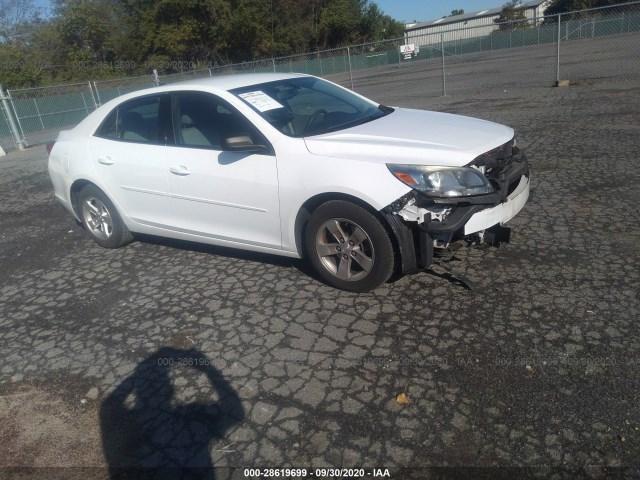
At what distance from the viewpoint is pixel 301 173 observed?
3914 millimetres

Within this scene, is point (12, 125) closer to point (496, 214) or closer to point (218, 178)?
point (218, 178)

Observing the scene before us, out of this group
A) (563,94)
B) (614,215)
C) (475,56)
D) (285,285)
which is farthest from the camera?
(475,56)

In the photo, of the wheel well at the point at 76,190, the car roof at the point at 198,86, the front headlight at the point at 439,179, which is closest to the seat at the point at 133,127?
the car roof at the point at 198,86

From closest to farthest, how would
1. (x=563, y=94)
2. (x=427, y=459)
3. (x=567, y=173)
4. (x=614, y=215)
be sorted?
1. (x=427, y=459)
2. (x=614, y=215)
3. (x=567, y=173)
4. (x=563, y=94)

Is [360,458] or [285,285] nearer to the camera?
[360,458]

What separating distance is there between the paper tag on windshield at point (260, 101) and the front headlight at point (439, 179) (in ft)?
4.33

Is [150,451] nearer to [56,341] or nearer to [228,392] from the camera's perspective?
[228,392]

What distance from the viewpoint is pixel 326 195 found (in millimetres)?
3844

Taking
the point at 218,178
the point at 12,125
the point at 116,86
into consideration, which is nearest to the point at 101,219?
the point at 218,178

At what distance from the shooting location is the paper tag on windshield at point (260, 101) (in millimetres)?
4367

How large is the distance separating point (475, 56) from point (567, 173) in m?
21.7

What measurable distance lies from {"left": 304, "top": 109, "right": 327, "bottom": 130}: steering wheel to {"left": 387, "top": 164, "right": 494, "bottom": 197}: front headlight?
1070mm

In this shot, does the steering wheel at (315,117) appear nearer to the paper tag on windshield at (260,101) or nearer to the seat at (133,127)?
the paper tag on windshield at (260,101)

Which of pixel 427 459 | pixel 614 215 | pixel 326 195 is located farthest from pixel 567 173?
pixel 427 459
